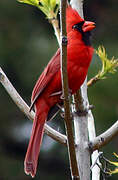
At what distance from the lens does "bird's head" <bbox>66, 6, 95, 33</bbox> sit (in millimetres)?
2551

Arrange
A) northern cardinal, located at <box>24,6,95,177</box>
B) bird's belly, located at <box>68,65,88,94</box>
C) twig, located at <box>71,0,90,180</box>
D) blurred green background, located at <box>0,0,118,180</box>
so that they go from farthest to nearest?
blurred green background, located at <box>0,0,118,180</box> → northern cardinal, located at <box>24,6,95,177</box> → bird's belly, located at <box>68,65,88,94</box> → twig, located at <box>71,0,90,180</box>

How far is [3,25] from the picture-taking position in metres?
6.33

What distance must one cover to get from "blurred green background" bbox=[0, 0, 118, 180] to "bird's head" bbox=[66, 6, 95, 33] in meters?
2.57

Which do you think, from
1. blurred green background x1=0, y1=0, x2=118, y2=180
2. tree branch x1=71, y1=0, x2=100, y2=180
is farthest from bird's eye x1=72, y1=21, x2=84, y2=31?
blurred green background x1=0, y1=0, x2=118, y2=180

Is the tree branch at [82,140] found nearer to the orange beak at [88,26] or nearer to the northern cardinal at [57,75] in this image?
the northern cardinal at [57,75]

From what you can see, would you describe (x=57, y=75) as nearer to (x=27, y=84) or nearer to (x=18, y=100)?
(x=18, y=100)

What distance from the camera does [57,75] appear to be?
2699mm

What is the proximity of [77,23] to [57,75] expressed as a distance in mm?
241

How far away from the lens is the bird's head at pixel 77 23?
255 centimetres

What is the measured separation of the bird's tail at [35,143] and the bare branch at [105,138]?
290mm

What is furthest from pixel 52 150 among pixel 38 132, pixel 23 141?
pixel 38 132

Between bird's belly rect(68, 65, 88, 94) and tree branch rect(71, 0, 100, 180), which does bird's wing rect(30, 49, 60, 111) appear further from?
tree branch rect(71, 0, 100, 180)

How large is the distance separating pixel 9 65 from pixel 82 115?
3.81 m

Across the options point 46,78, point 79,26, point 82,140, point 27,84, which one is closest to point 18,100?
point 82,140
